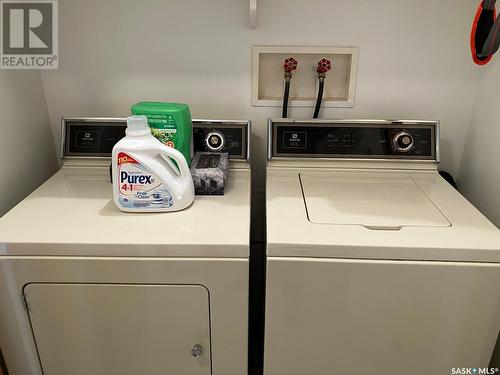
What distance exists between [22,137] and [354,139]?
1.36m

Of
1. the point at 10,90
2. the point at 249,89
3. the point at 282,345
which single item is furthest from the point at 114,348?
the point at 249,89

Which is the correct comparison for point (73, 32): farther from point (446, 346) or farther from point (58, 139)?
point (446, 346)

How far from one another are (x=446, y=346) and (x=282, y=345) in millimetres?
510

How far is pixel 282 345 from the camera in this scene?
4.19 ft

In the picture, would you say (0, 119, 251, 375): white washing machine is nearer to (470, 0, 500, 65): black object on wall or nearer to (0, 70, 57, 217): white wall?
(0, 70, 57, 217): white wall

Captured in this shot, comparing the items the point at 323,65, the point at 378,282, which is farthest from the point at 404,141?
the point at 378,282

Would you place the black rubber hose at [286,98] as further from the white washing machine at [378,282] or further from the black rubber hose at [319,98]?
the white washing machine at [378,282]

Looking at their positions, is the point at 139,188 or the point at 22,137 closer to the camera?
the point at 139,188

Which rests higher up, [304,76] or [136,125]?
[304,76]

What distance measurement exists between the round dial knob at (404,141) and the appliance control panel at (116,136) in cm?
61

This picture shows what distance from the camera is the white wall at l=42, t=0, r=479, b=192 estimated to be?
1645mm

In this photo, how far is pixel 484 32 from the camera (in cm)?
129

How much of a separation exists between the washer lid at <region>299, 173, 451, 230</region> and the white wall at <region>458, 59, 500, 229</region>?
0.32 metres

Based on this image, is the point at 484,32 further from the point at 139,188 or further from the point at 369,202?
the point at 139,188
